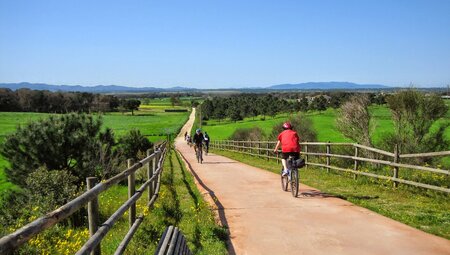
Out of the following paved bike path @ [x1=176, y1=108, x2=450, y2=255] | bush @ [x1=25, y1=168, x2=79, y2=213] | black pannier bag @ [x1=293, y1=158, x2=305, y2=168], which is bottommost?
bush @ [x1=25, y1=168, x2=79, y2=213]

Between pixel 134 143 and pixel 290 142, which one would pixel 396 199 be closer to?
pixel 290 142

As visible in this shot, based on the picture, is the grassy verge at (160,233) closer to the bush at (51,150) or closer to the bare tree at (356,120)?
the bush at (51,150)

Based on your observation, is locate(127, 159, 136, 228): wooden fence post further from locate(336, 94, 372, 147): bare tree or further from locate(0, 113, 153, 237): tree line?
locate(336, 94, 372, 147): bare tree

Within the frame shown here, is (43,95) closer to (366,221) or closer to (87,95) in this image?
(87,95)

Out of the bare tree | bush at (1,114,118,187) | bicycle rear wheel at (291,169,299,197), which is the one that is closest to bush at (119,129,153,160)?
bush at (1,114,118,187)

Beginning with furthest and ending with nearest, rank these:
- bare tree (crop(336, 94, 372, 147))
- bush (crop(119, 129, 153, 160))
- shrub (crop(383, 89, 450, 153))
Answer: bush (crop(119, 129, 153, 160)) → bare tree (crop(336, 94, 372, 147)) → shrub (crop(383, 89, 450, 153))

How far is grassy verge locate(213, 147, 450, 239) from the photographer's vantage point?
26.8 ft

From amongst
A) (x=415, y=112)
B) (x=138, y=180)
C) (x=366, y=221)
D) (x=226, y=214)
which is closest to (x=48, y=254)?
(x=226, y=214)

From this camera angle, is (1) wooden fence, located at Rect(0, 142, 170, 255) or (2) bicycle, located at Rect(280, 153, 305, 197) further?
(2) bicycle, located at Rect(280, 153, 305, 197)

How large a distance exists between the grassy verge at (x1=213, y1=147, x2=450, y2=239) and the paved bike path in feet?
1.14

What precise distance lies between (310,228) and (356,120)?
2281cm

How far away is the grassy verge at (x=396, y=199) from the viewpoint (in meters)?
8.18

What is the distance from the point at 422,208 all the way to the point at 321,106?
110 m

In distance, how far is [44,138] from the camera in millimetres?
26531
